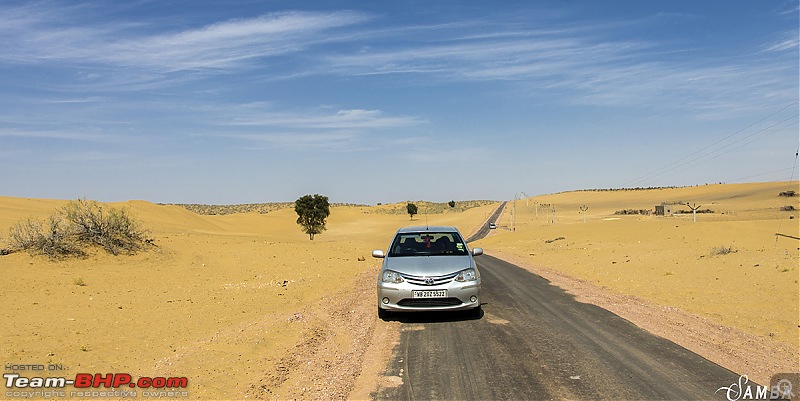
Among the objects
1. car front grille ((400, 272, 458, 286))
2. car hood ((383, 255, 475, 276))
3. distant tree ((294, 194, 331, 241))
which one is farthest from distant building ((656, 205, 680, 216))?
car front grille ((400, 272, 458, 286))

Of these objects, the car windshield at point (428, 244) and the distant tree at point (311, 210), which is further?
the distant tree at point (311, 210)

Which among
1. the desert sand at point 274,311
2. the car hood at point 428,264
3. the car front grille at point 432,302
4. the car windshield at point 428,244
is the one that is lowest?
the desert sand at point 274,311

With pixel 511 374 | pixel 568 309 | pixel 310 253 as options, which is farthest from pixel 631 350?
pixel 310 253

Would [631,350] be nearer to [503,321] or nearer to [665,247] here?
[503,321]

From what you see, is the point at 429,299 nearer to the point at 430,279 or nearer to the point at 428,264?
the point at 430,279

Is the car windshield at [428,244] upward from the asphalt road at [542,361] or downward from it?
upward

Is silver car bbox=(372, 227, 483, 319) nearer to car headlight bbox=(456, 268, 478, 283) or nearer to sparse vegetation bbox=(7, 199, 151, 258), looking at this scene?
car headlight bbox=(456, 268, 478, 283)

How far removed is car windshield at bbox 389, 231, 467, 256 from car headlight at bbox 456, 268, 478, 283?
1060mm

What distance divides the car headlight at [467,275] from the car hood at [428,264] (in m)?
0.09

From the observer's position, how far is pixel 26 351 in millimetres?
7746

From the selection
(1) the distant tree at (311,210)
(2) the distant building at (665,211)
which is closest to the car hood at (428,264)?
(1) the distant tree at (311,210)

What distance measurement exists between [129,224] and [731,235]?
2966cm

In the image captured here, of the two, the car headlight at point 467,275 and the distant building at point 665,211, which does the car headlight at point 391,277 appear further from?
the distant building at point 665,211

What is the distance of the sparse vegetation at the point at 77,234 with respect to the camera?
1554 cm
